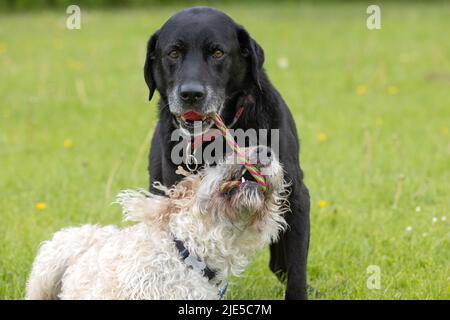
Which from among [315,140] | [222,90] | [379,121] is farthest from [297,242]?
[379,121]

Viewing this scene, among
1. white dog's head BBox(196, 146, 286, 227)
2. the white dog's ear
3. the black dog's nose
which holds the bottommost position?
the white dog's ear

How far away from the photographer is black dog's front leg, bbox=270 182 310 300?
4.50 meters

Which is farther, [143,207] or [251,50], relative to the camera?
[251,50]

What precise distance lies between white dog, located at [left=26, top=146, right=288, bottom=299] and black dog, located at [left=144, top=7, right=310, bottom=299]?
28.6 inches

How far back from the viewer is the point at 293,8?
2102cm

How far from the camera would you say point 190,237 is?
11.5ft

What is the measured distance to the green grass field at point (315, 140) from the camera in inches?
204

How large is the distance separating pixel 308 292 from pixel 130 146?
12.5ft

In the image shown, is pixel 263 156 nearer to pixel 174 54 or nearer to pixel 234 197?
pixel 234 197

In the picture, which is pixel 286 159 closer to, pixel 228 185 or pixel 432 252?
pixel 228 185

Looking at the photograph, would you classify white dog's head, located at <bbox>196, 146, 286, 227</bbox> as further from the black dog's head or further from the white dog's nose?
the black dog's head

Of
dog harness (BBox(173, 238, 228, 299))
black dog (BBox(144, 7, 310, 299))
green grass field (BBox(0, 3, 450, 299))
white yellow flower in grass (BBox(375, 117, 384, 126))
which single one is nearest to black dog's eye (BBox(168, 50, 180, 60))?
black dog (BBox(144, 7, 310, 299))

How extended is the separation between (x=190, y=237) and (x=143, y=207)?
0.34 m

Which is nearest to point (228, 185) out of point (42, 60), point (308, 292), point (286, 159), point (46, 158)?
point (286, 159)
